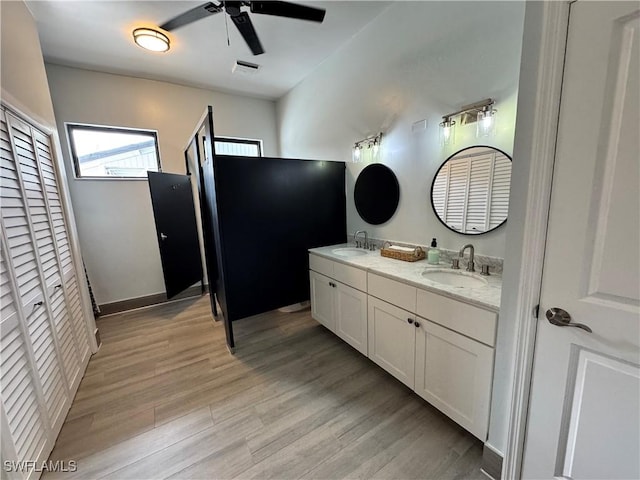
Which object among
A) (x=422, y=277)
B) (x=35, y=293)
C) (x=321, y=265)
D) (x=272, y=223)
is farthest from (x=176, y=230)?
(x=422, y=277)

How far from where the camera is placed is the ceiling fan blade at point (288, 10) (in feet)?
5.53

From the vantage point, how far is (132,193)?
3326 millimetres

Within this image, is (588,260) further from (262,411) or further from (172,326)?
(172,326)

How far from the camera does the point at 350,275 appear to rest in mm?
2082

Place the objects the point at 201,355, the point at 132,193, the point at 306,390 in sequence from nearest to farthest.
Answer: the point at 306,390 < the point at 201,355 < the point at 132,193

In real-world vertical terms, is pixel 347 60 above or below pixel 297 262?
above

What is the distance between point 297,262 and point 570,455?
2.25 meters

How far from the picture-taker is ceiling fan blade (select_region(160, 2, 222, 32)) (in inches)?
68.0

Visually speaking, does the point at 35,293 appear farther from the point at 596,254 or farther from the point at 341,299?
the point at 596,254

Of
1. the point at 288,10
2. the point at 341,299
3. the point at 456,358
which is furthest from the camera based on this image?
the point at 341,299

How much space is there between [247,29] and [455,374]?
2711 mm

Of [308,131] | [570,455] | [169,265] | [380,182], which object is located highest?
[308,131]

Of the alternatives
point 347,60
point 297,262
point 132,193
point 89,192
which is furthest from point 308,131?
point 89,192

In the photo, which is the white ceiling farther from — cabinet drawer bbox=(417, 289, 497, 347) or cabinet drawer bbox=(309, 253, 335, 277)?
cabinet drawer bbox=(417, 289, 497, 347)
